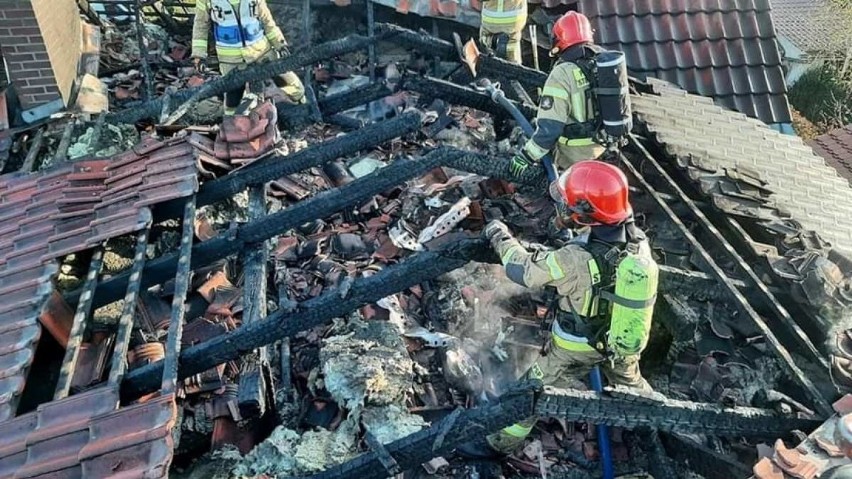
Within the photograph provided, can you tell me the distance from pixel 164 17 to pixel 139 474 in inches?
323

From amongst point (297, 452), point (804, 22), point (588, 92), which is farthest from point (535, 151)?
point (804, 22)

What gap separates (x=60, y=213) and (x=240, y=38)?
299 centimetres

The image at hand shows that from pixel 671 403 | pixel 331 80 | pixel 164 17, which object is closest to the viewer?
pixel 671 403

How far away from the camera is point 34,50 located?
20.3 ft

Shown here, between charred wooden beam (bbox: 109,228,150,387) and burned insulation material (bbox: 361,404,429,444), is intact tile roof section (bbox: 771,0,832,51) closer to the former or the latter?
burned insulation material (bbox: 361,404,429,444)

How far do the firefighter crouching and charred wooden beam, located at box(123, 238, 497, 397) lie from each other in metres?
1.52

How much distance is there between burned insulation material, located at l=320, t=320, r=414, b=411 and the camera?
15.3ft

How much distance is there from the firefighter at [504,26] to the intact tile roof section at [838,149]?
6952mm

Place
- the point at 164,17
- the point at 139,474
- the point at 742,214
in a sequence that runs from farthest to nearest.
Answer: the point at 164,17 → the point at 742,214 → the point at 139,474

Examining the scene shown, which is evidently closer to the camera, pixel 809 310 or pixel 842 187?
pixel 809 310

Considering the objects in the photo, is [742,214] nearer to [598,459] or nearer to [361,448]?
[598,459]

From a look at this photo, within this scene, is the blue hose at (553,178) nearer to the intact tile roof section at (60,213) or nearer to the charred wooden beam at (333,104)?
the charred wooden beam at (333,104)

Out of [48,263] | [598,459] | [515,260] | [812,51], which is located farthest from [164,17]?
[812,51]

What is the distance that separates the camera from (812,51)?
19.7 metres
